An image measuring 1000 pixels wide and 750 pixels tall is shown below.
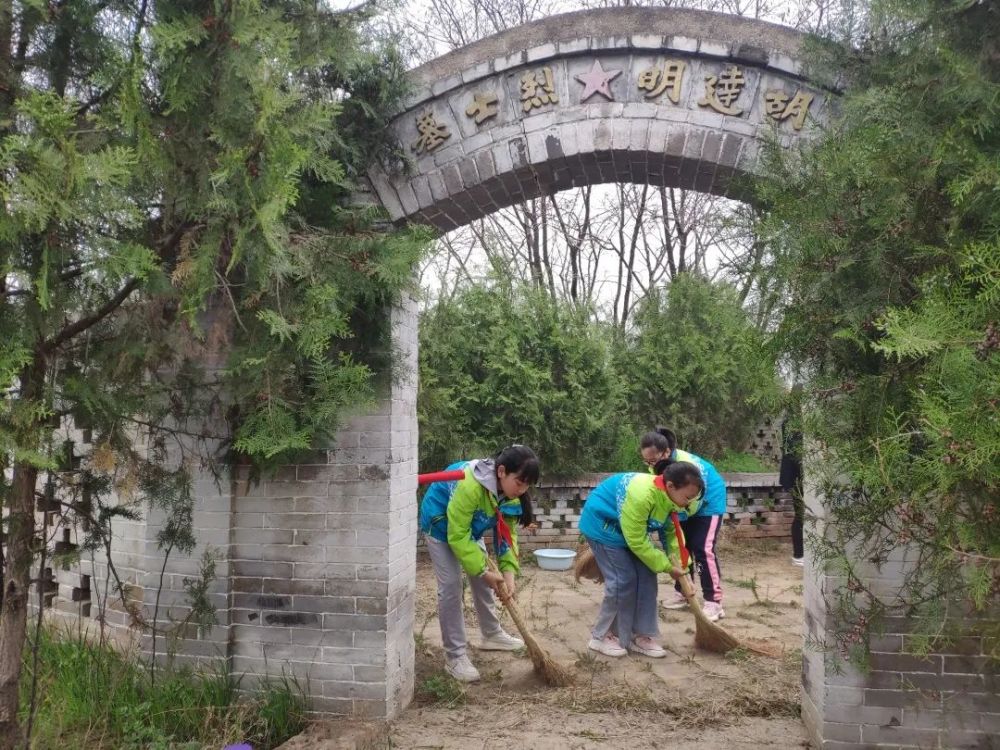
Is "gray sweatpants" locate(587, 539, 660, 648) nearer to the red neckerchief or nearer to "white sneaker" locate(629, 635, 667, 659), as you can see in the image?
"white sneaker" locate(629, 635, 667, 659)

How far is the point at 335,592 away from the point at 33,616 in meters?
2.22

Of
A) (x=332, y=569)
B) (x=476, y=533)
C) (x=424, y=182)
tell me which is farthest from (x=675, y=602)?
(x=424, y=182)

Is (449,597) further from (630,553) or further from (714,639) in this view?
(714,639)

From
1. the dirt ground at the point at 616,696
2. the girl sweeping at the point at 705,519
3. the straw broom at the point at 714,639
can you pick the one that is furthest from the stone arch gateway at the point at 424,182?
the girl sweeping at the point at 705,519

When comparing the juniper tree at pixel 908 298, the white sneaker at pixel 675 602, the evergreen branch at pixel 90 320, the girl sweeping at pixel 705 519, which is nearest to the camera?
the juniper tree at pixel 908 298

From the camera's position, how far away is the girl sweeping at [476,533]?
174 inches

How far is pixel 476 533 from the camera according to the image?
183 inches

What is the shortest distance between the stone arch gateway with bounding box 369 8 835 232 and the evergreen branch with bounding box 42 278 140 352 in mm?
1682

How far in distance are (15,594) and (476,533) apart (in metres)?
2.49

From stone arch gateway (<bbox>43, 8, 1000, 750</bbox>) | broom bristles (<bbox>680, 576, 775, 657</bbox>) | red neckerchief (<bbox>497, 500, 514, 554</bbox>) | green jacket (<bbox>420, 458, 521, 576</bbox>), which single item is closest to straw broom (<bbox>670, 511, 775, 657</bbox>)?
broom bristles (<bbox>680, 576, 775, 657</bbox>)

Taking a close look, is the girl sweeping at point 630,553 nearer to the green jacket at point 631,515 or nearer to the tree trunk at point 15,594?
the green jacket at point 631,515

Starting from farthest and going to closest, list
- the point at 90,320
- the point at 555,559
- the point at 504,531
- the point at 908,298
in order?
the point at 555,559
the point at 504,531
the point at 908,298
the point at 90,320

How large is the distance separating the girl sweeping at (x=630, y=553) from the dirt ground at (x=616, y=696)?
16 centimetres

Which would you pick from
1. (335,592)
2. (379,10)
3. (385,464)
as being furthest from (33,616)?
(379,10)
